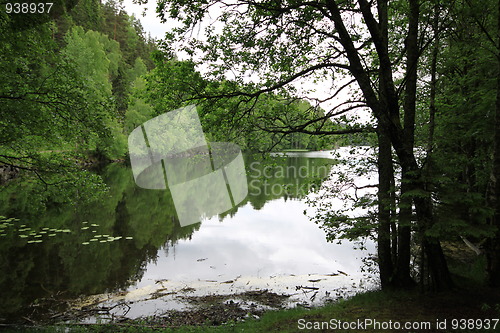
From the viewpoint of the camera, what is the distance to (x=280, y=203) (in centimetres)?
2603

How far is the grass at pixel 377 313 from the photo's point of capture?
5.78m

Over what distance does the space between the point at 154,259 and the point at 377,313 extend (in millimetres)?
9992

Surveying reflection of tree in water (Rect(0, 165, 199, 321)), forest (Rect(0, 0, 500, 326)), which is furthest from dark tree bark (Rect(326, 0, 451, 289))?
reflection of tree in water (Rect(0, 165, 199, 321))

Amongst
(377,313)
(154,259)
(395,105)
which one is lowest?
(154,259)

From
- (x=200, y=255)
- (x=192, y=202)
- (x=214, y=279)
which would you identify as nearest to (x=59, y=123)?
(x=214, y=279)

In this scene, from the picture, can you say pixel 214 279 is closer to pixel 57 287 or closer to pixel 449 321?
pixel 57 287

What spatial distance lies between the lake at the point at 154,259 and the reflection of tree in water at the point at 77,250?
4 cm

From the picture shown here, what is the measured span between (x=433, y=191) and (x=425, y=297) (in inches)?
96.4

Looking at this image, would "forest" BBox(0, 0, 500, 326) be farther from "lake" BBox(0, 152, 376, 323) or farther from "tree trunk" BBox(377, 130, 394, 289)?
"lake" BBox(0, 152, 376, 323)

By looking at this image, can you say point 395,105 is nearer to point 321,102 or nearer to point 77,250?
point 321,102

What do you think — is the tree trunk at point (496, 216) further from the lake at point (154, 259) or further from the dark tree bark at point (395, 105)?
the lake at point (154, 259)

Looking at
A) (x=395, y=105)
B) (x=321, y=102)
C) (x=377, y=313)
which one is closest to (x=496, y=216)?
(x=395, y=105)

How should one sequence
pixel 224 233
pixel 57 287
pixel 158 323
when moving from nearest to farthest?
pixel 158 323 → pixel 57 287 → pixel 224 233

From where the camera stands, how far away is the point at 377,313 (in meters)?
6.35
